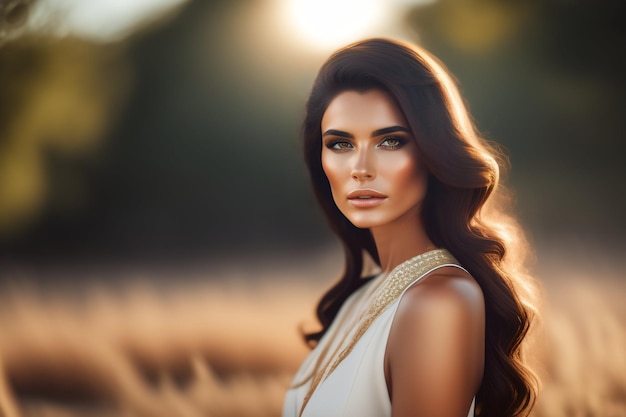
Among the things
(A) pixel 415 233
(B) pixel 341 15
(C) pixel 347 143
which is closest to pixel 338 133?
(C) pixel 347 143

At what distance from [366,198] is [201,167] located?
91 centimetres

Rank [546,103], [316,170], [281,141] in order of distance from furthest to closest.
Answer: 1. [281,141]
2. [546,103]
3. [316,170]

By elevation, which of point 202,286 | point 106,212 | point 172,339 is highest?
point 106,212

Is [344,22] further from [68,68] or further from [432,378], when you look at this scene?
[432,378]

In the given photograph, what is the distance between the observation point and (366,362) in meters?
1.31

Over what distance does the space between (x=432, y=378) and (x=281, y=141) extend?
1.18 metres

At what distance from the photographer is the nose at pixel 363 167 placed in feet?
4.44

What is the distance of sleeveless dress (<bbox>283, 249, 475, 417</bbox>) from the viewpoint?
1274mm

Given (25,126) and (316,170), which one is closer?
(316,170)

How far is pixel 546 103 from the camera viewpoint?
2.01 meters

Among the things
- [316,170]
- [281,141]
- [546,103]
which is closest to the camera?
[316,170]

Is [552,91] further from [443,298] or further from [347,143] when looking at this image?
[443,298]

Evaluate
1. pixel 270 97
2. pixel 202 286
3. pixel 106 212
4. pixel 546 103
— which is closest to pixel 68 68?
pixel 106 212

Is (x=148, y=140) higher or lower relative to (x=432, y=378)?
higher
